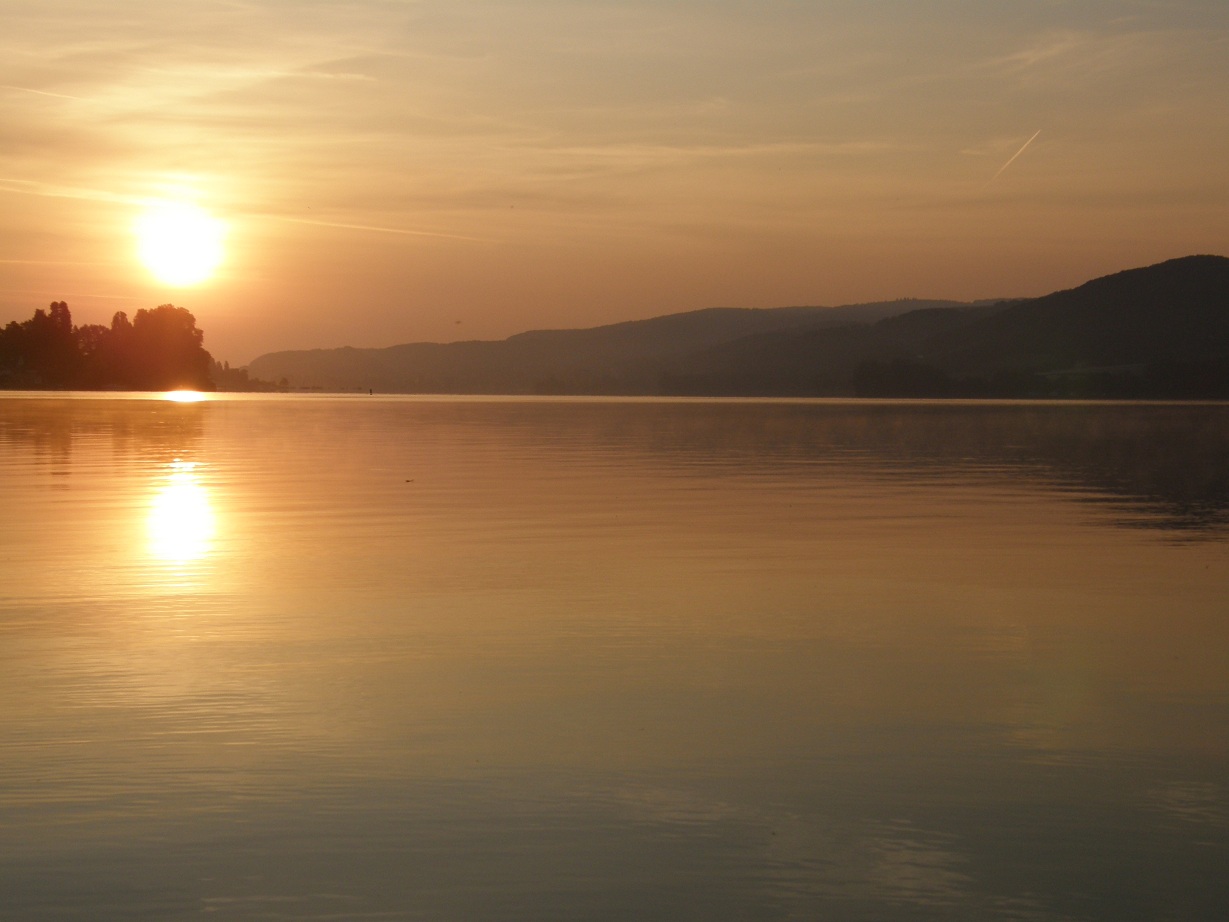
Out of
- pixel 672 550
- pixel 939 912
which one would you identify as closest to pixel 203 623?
pixel 672 550

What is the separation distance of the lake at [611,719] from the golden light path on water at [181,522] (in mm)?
204

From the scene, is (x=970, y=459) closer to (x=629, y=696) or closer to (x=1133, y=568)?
(x=1133, y=568)

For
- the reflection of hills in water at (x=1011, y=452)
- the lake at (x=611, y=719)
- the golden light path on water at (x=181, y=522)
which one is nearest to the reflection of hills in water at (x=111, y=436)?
the golden light path on water at (x=181, y=522)

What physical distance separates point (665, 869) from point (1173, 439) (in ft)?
196

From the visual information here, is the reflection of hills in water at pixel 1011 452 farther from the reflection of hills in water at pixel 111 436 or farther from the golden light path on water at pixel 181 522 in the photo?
the golden light path on water at pixel 181 522

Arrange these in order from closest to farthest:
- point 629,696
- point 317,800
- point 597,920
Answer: point 597,920
point 317,800
point 629,696

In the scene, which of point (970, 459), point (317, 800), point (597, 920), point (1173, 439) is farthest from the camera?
point (1173, 439)

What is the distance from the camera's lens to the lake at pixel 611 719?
23.9ft

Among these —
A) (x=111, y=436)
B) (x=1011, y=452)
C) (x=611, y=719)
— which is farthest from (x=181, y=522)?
(x=111, y=436)

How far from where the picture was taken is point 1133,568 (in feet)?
62.4

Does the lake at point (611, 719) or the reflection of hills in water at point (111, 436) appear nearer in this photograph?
the lake at point (611, 719)

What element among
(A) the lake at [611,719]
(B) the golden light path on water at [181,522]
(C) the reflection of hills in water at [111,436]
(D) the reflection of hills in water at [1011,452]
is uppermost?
(D) the reflection of hills in water at [1011,452]

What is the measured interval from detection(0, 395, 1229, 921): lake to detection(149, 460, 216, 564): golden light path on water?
0.20 m

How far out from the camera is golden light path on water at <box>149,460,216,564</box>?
20031mm
